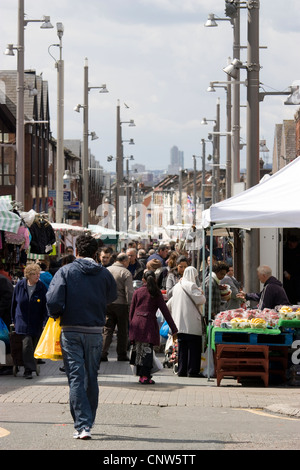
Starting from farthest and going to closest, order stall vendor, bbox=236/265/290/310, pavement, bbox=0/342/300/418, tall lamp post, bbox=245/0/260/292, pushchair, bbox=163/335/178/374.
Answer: tall lamp post, bbox=245/0/260/292 < pushchair, bbox=163/335/178/374 < stall vendor, bbox=236/265/290/310 < pavement, bbox=0/342/300/418

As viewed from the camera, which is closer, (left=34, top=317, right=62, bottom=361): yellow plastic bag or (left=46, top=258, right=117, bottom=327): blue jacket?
(left=46, top=258, right=117, bottom=327): blue jacket

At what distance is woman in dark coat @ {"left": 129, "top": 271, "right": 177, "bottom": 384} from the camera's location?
589 inches

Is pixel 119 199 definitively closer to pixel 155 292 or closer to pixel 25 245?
pixel 25 245

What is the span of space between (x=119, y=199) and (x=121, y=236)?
10.3m

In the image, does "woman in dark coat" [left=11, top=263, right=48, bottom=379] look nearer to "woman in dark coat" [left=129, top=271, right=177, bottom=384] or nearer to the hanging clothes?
"woman in dark coat" [left=129, top=271, right=177, bottom=384]

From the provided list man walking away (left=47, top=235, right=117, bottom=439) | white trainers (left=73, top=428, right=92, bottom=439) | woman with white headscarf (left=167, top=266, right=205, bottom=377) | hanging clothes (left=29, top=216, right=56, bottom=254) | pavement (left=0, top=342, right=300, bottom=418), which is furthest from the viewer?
hanging clothes (left=29, top=216, right=56, bottom=254)

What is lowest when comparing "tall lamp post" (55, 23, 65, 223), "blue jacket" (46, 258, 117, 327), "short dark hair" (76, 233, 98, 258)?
"blue jacket" (46, 258, 117, 327)

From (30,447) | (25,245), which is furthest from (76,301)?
(25,245)

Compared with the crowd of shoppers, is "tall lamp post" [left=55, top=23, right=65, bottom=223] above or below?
above

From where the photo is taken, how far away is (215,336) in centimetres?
1486

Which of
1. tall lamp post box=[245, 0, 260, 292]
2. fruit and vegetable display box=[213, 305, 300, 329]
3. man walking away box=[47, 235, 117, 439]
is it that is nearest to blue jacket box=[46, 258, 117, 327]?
man walking away box=[47, 235, 117, 439]

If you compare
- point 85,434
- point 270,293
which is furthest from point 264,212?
point 85,434

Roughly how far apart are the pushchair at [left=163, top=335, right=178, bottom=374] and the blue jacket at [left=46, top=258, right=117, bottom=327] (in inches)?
256

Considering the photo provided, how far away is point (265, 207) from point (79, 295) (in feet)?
16.8
